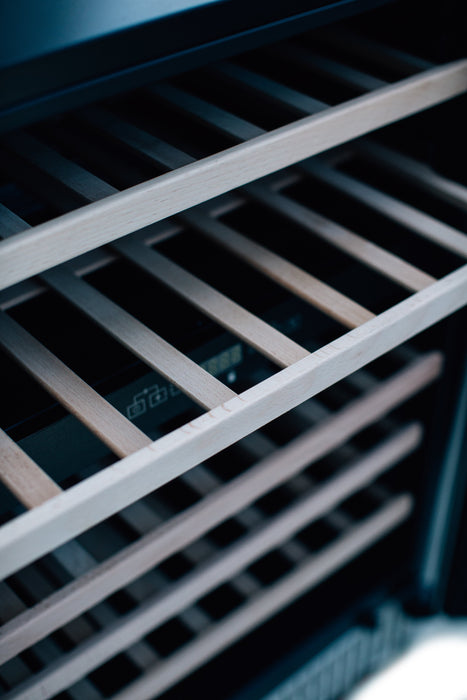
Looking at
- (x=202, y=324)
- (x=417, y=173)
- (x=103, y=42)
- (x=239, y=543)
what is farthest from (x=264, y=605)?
(x=103, y=42)

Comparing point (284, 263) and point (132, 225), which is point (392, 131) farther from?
point (132, 225)

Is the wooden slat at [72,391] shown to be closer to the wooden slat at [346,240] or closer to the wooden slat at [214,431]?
the wooden slat at [214,431]

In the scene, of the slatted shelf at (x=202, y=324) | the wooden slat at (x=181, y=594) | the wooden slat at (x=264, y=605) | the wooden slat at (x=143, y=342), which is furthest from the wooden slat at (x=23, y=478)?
the wooden slat at (x=264, y=605)

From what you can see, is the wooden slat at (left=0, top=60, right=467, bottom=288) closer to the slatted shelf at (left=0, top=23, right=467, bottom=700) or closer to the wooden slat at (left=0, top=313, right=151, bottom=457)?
the slatted shelf at (left=0, top=23, right=467, bottom=700)

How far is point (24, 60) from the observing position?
36 cm

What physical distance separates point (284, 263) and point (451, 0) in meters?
0.25

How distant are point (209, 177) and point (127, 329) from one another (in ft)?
0.43

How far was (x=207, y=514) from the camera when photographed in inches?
25.1

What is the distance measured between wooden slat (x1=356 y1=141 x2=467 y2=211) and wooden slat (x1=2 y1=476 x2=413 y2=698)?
280mm

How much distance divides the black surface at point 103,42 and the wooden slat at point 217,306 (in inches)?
7.2

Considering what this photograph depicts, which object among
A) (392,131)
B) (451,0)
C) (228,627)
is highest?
(451,0)

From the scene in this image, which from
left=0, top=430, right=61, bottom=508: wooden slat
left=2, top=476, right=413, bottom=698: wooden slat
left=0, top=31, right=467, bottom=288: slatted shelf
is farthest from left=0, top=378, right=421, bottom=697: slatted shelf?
left=0, top=31, right=467, bottom=288: slatted shelf

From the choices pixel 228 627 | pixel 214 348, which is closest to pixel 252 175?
pixel 214 348

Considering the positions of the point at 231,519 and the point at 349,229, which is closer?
the point at 349,229
